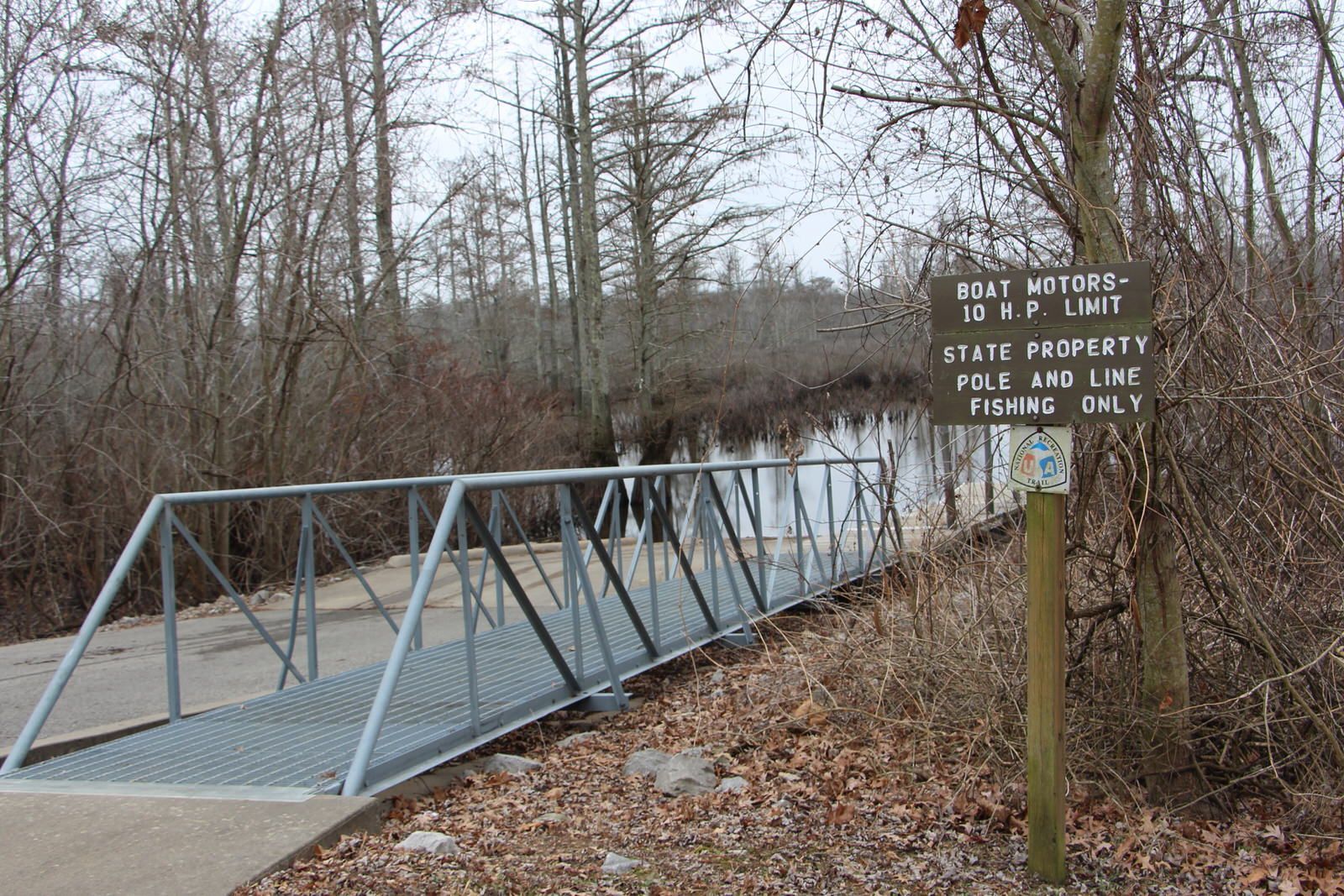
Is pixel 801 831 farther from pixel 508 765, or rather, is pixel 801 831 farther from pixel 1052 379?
pixel 1052 379

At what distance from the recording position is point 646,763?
196 inches

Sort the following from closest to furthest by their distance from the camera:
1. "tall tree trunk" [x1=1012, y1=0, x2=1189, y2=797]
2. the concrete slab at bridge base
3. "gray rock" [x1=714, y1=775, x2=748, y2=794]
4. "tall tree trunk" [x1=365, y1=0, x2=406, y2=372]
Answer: the concrete slab at bridge base → "tall tree trunk" [x1=1012, y1=0, x2=1189, y2=797] → "gray rock" [x1=714, y1=775, x2=748, y2=794] → "tall tree trunk" [x1=365, y1=0, x2=406, y2=372]

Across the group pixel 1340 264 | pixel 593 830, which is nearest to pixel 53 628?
pixel 593 830

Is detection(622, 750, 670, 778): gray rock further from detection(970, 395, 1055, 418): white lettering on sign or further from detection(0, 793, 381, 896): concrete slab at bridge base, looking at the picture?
detection(970, 395, 1055, 418): white lettering on sign

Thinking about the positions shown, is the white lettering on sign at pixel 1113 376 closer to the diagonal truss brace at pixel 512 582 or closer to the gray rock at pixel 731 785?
the gray rock at pixel 731 785

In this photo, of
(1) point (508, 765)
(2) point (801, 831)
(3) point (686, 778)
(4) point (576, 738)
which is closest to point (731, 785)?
(3) point (686, 778)

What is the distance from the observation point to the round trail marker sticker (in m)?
3.63

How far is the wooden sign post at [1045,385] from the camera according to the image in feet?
11.8

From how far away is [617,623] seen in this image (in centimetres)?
724

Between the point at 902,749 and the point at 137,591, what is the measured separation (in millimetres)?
9069

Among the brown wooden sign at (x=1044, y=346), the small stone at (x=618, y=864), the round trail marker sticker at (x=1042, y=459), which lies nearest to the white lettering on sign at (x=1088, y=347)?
the brown wooden sign at (x=1044, y=346)

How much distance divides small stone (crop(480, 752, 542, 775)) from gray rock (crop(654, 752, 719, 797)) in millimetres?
607

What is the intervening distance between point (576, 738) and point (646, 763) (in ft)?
2.60

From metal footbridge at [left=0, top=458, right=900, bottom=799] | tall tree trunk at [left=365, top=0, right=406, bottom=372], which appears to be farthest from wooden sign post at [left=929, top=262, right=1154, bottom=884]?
tall tree trunk at [left=365, top=0, right=406, bottom=372]
